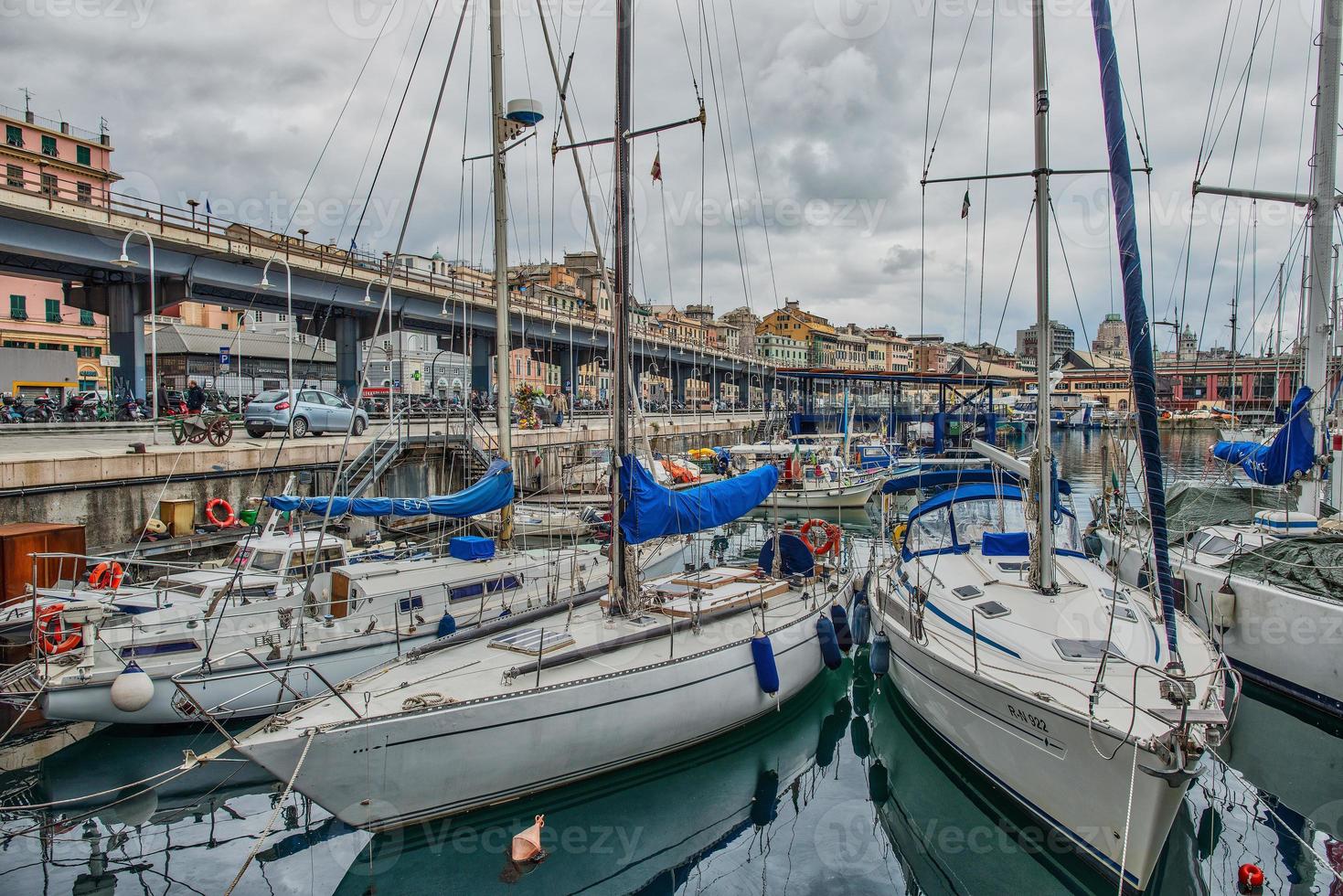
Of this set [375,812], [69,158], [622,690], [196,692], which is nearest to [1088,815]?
[622,690]

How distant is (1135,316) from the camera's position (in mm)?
8648

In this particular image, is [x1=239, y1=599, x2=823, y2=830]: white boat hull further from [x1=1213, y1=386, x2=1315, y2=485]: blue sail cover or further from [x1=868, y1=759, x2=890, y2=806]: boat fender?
[x1=1213, y1=386, x2=1315, y2=485]: blue sail cover

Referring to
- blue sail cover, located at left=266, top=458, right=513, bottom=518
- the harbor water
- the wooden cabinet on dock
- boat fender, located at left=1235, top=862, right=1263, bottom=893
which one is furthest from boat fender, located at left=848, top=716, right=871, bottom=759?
the wooden cabinet on dock

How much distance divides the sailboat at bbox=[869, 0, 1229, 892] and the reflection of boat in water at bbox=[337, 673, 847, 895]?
2860mm

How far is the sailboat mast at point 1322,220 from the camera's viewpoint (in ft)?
49.1

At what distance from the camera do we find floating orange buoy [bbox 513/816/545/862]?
27.6ft

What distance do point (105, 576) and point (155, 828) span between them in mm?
6789

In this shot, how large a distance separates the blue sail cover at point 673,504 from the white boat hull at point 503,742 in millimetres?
2119

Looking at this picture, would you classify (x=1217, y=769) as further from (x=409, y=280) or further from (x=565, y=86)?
(x=409, y=280)

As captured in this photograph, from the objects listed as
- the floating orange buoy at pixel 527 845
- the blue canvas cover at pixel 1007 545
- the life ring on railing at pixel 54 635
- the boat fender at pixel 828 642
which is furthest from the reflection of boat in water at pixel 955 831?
the life ring on railing at pixel 54 635

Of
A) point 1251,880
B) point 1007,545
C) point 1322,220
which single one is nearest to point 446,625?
point 1007,545

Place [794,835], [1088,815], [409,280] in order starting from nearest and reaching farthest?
[1088,815], [794,835], [409,280]

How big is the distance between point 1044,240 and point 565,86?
8.63m

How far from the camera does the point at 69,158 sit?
5812 centimetres
